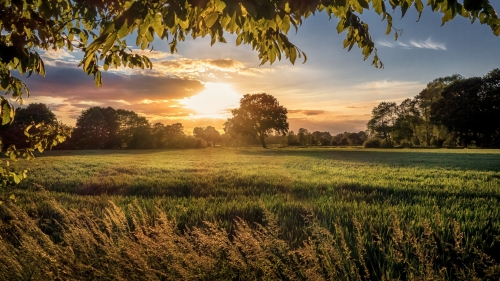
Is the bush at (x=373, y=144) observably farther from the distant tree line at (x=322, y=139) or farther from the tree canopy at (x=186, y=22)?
the tree canopy at (x=186, y=22)

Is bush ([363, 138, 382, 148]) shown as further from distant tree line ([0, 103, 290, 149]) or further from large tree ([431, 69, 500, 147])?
distant tree line ([0, 103, 290, 149])

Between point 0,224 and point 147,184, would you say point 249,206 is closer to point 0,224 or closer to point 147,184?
point 0,224

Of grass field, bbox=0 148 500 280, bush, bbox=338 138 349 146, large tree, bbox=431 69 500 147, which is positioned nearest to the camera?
grass field, bbox=0 148 500 280

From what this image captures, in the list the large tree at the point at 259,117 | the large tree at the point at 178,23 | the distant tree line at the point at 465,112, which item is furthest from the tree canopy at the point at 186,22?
the distant tree line at the point at 465,112

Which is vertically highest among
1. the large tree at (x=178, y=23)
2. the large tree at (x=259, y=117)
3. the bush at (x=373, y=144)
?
the large tree at (x=259, y=117)

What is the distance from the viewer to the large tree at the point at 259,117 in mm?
70875

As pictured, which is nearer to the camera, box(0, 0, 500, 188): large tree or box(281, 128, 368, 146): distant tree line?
box(0, 0, 500, 188): large tree

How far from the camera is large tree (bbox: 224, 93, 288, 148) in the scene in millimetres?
70875

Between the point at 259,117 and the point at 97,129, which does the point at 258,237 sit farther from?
the point at 97,129

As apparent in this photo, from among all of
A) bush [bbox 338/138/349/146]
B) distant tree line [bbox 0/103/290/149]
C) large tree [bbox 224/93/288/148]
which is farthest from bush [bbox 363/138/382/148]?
distant tree line [bbox 0/103/290/149]

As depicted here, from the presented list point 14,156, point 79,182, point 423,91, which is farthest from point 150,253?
point 423,91

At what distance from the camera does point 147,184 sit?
10945 millimetres

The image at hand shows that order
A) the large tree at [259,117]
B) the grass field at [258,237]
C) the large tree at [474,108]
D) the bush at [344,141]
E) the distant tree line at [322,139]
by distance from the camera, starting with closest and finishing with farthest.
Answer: the grass field at [258,237]
the large tree at [474,108]
the large tree at [259,117]
the distant tree line at [322,139]
the bush at [344,141]

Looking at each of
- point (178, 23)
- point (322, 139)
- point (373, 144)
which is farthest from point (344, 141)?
point (178, 23)
